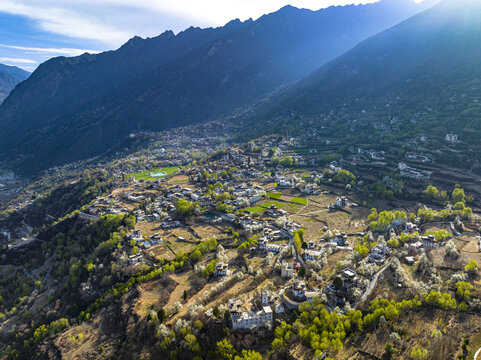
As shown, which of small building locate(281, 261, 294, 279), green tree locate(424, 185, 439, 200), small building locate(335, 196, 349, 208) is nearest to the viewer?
small building locate(281, 261, 294, 279)

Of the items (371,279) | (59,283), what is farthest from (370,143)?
(59,283)

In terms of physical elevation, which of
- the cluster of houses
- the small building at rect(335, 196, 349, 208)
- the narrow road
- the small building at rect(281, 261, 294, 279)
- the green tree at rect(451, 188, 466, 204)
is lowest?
the green tree at rect(451, 188, 466, 204)

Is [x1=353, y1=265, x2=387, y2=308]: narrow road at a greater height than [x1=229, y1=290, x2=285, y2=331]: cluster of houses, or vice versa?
[x1=229, y1=290, x2=285, y2=331]: cluster of houses

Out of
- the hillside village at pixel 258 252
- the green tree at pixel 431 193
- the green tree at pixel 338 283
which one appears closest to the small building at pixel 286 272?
the hillside village at pixel 258 252

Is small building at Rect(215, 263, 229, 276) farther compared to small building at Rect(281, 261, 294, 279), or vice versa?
small building at Rect(215, 263, 229, 276)

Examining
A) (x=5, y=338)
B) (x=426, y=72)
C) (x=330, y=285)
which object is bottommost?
(x=5, y=338)

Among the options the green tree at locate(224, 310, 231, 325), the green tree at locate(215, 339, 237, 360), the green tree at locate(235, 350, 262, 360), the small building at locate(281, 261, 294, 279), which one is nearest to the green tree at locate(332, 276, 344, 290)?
the small building at locate(281, 261, 294, 279)

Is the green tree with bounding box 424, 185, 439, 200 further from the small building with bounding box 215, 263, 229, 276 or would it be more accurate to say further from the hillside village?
the small building with bounding box 215, 263, 229, 276

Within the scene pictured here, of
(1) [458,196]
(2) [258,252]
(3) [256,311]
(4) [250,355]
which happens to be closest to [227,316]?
(3) [256,311]

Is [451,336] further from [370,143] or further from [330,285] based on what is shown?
[370,143]

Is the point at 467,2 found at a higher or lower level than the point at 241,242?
higher

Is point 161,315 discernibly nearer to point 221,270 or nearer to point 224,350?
point 224,350
